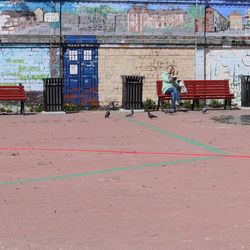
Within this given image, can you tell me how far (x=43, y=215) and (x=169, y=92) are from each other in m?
11.9

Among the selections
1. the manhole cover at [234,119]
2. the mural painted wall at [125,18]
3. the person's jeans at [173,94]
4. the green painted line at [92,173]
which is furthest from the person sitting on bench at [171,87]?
the green painted line at [92,173]

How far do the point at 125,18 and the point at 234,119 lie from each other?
6059 millimetres

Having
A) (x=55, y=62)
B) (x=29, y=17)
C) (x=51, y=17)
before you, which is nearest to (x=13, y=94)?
(x=55, y=62)

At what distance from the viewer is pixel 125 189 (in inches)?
286

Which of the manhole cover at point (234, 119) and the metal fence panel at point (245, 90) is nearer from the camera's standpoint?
the manhole cover at point (234, 119)

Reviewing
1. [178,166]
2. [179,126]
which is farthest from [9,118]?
[178,166]

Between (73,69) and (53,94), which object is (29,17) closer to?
(73,69)

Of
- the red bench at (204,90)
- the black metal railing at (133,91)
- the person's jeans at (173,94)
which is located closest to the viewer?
the person's jeans at (173,94)

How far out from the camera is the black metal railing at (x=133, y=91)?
1828 centimetres

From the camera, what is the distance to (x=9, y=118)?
53.5ft

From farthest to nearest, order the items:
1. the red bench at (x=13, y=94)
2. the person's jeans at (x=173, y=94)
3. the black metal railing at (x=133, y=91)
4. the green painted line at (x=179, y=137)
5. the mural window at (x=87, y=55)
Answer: the mural window at (x=87, y=55) → the black metal railing at (x=133, y=91) → the red bench at (x=13, y=94) → the person's jeans at (x=173, y=94) → the green painted line at (x=179, y=137)

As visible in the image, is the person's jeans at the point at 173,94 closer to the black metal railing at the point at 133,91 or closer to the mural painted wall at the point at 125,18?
the black metal railing at the point at 133,91

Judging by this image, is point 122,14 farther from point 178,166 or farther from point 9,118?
point 178,166

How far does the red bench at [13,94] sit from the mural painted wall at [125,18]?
7.73ft
